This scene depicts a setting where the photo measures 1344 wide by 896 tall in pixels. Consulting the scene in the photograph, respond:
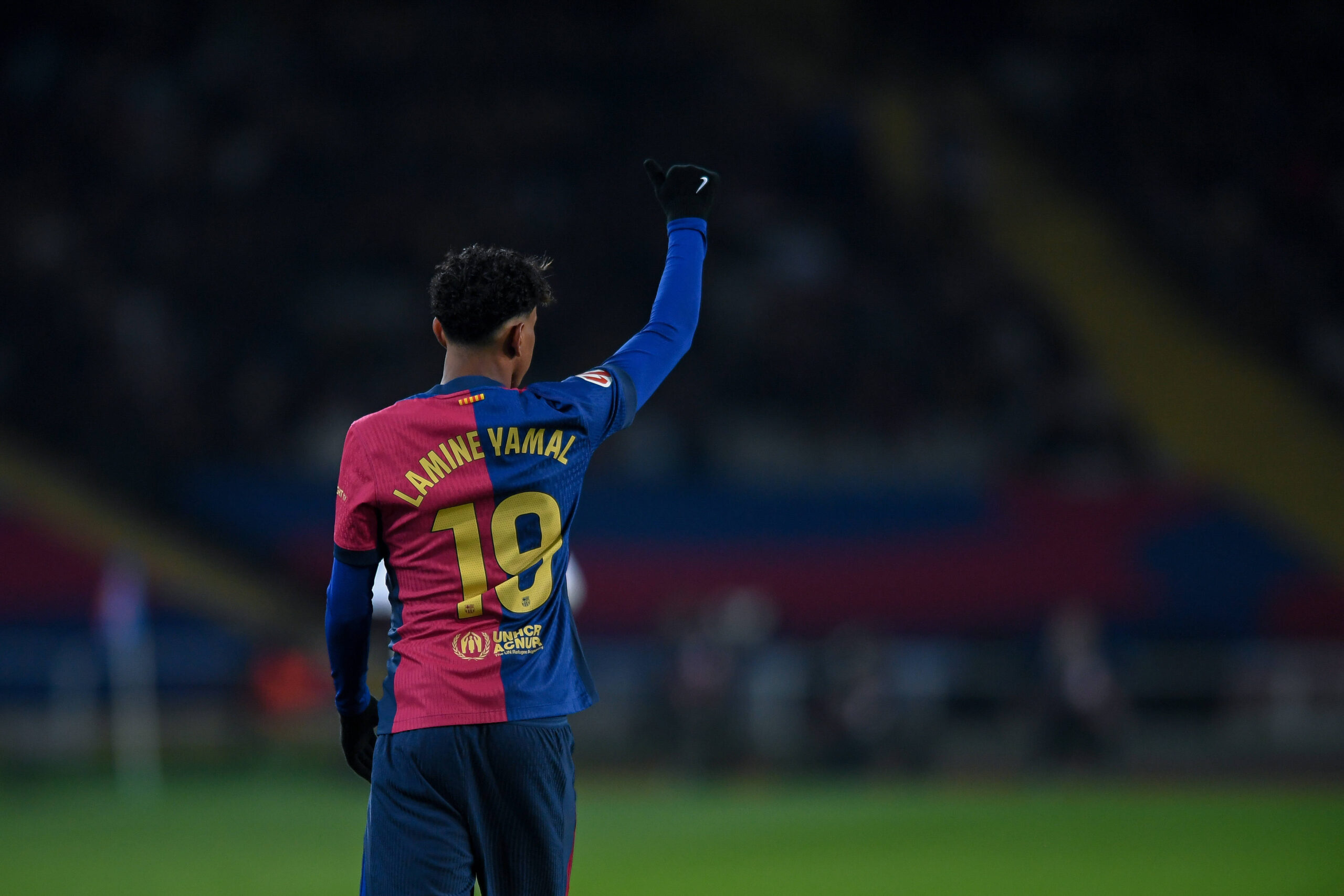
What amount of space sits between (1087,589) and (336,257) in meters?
11.1

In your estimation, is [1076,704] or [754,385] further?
[754,385]

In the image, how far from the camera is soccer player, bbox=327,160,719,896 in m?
3.06

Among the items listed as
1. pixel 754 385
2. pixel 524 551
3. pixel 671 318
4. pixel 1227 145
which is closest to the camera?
pixel 524 551

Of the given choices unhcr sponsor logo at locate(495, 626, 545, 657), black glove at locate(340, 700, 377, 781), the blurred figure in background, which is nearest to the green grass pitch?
the blurred figure in background

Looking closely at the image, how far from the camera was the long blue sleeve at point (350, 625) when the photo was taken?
319 cm

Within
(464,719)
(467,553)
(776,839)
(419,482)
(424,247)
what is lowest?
(776,839)

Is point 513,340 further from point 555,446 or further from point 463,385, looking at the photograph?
point 555,446

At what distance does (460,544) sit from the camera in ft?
10.3

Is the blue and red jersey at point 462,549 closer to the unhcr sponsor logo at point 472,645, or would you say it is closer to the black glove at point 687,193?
the unhcr sponsor logo at point 472,645

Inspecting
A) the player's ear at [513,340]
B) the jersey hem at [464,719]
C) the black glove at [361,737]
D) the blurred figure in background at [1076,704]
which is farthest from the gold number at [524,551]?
the blurred figure in background at [1076,704]

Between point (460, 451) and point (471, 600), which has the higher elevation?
point (460, 451)

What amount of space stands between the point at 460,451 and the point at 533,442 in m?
0.17

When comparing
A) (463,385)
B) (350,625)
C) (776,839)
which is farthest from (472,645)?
(776,839)

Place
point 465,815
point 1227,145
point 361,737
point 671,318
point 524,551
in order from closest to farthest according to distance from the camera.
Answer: point 465,815 → point 524,551 → point 361,737 → point 671,318 → point 1227,145
